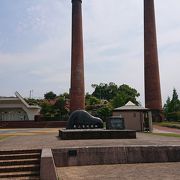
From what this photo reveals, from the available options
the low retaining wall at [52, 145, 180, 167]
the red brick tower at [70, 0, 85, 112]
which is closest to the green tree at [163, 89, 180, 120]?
the red brick tower at [70, 0, 85, 112]

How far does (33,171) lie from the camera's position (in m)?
9.31

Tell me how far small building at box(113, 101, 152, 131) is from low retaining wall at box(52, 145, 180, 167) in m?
14.7

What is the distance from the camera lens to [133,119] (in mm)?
27266

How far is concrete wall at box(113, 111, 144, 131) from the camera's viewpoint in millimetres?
26906

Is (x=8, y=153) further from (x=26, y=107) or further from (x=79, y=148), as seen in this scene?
(x=26, y=107)

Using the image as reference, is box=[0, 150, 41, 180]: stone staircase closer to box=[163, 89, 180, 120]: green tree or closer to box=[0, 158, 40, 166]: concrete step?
box=[0, 158, 40, 166]: concrete step

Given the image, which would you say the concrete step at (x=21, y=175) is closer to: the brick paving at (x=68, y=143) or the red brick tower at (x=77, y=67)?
the brick paving at (x=68, y=143)

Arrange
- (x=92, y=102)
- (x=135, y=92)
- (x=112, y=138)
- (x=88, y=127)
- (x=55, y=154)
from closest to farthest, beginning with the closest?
(x=55, y=154) → (x=112, y=138) → (x=88, y=127) → (x=92, y=102) → (x=135, y=92)

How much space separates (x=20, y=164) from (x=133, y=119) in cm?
1826

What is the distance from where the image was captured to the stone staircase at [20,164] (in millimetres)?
8977

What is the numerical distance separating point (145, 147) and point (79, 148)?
2.27 metres

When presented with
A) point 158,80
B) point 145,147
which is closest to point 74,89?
point 158,80

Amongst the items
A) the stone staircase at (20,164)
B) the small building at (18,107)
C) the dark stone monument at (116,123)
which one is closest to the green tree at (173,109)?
the small building at (18,107)

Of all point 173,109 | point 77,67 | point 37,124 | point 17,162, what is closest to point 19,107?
point 37,124
